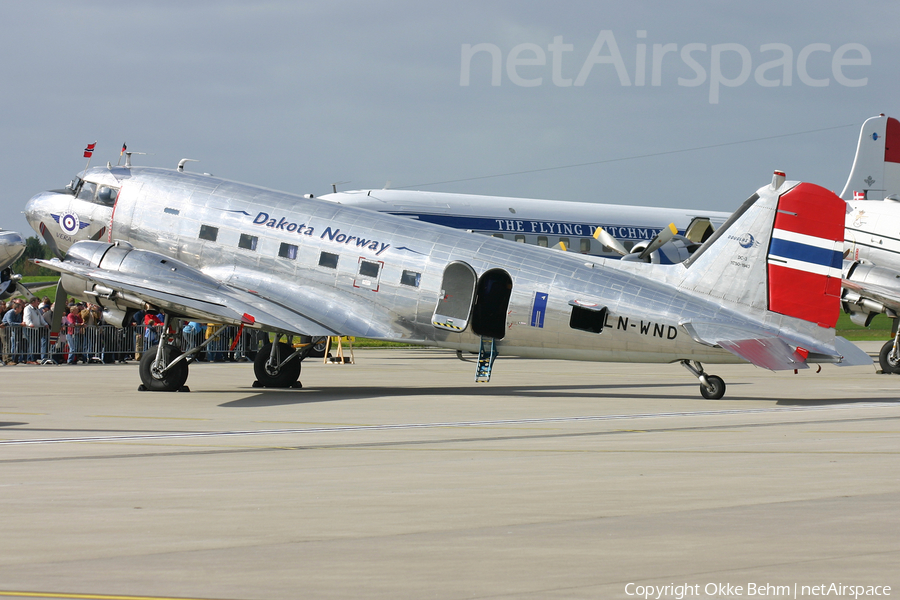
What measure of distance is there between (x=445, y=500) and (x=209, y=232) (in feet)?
48.3

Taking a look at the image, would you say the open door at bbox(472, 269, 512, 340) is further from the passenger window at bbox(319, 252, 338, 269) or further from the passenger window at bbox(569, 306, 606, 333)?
the passenger window at bbox(319, 252, 338, 269)

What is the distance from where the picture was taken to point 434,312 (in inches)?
790

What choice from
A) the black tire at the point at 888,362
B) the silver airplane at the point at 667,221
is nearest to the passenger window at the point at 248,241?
the silver airplane at the point at 667,221

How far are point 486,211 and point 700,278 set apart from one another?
21940 mm

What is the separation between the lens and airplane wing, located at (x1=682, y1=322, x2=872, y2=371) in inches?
672

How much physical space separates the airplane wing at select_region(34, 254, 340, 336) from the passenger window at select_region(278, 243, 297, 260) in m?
1.11

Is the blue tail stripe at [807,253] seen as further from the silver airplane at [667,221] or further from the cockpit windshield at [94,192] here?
the cockpit windshield at [94,192]

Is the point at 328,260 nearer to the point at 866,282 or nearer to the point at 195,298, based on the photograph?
the point at 195,298

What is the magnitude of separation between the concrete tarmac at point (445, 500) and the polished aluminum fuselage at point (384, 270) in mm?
1758

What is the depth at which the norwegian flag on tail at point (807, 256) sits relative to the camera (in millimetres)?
18062

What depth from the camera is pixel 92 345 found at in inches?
1399

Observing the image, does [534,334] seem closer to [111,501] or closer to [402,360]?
[111,501]

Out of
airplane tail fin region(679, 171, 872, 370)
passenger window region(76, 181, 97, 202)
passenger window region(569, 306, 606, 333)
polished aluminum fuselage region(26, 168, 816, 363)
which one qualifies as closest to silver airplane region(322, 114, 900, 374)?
airplane tail fin region(679, 171, 872, 370)

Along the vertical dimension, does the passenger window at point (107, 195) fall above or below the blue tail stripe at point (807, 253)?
below
